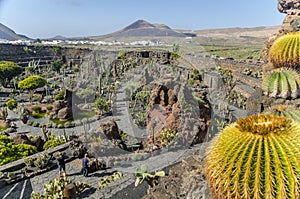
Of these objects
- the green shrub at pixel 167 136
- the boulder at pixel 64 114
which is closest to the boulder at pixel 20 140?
the boulder at pixel 64 114

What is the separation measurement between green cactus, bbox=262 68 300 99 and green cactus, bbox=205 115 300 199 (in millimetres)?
5030

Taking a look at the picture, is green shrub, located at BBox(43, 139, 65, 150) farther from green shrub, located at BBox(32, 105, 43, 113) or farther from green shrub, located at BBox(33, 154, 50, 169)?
green shrub, located at BBox(32, 105, 43, 113)

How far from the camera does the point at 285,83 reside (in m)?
7.81

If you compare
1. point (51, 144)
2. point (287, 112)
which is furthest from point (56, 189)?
point (287, 112)

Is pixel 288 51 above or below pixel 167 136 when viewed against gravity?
above

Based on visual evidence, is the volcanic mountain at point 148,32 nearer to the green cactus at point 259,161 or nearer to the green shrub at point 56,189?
the green shrub at point 56,189

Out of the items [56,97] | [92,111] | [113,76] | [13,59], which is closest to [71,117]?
[92,111]

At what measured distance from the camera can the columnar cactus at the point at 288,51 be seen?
7688 mm

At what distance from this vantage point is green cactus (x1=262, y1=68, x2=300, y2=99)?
25.6 feet

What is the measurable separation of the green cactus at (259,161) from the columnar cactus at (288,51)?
5.20 metres

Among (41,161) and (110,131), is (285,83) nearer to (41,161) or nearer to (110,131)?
(110,131)

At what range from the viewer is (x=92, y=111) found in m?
17.2

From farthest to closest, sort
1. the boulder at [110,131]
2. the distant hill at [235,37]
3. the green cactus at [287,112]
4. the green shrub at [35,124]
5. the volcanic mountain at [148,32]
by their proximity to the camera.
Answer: the distant hill at [235,37] → the volcanic mountain at [148,32] → the green shrub at [35,124] → the boulder at [110,131] → the green cactus at [287,112]

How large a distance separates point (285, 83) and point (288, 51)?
2.98 feet
